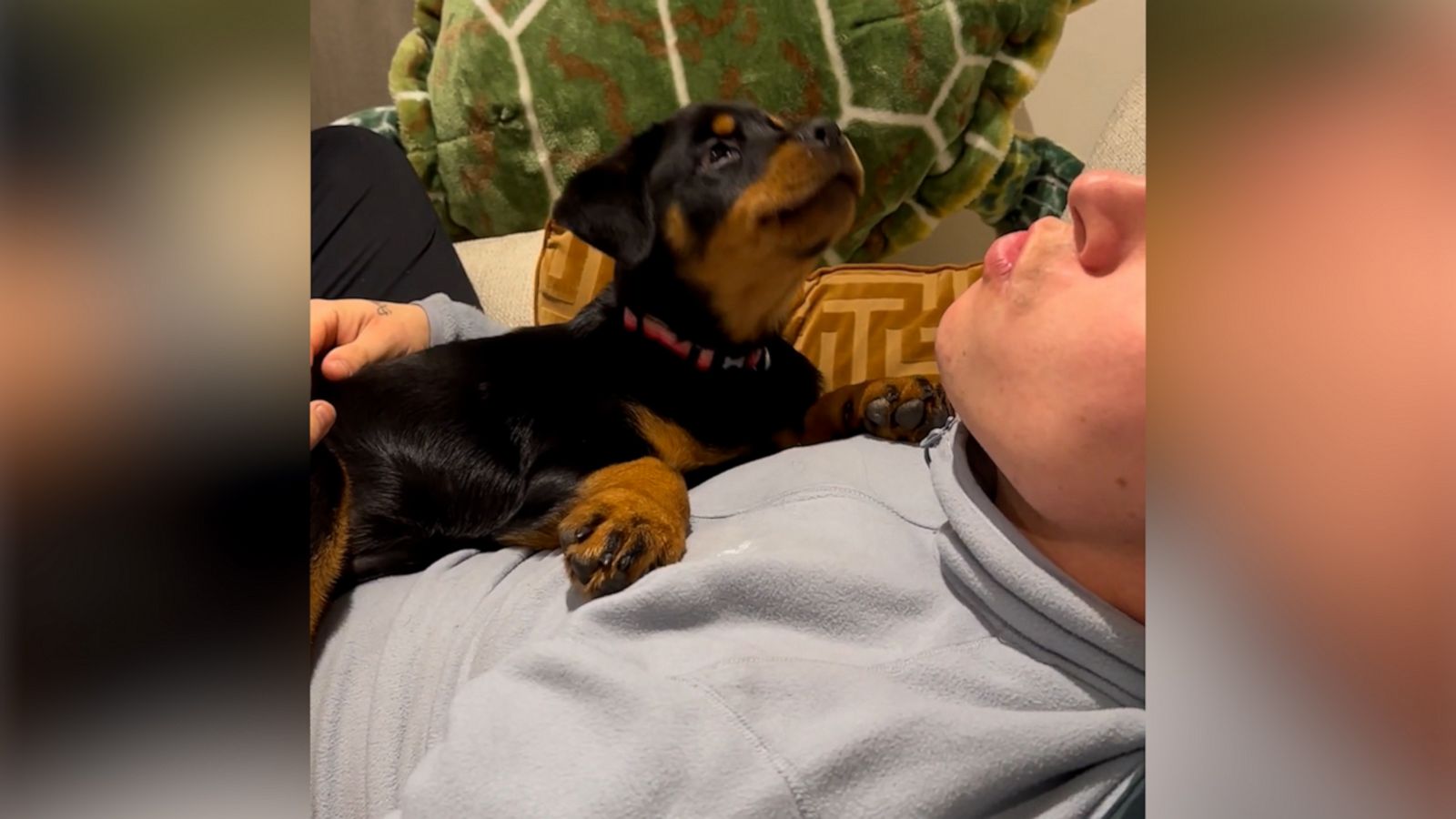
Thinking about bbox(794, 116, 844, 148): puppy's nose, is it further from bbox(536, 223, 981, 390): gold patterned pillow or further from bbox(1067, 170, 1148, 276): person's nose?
bbox(1067, 170, 1148, 276): person's nose

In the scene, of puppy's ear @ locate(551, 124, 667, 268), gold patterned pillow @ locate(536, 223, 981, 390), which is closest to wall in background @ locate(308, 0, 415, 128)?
gold patterned pillow @ locate(536, 223, 981, 390)

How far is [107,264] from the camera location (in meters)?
0.21

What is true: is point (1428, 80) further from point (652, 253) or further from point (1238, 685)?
point (652, 253)

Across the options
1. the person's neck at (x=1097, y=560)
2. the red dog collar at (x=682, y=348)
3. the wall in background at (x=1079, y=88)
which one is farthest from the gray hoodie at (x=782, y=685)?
the wall in background at (x=1079, y=88)

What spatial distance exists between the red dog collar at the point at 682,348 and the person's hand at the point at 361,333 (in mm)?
380

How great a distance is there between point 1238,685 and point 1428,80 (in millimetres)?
161

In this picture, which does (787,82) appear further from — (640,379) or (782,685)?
(782,685)

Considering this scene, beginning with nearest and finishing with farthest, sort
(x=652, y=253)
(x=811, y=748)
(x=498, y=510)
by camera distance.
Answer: (x=811, y=748), (x=498, y=510), (x=652, y=253)

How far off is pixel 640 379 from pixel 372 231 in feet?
2.68

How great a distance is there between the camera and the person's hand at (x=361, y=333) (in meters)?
1.42

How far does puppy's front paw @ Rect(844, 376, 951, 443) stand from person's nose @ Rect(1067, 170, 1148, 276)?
66cm

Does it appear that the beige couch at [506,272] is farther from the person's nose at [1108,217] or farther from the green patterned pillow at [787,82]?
the person's nose at [1108,217]

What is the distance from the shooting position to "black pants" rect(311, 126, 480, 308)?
1.88 meters

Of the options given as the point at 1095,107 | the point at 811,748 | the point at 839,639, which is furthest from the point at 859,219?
the point at 811,748
